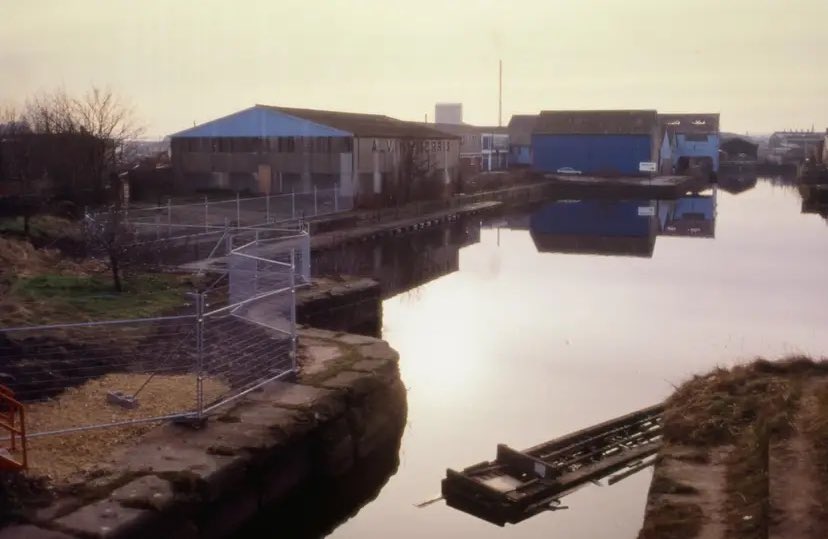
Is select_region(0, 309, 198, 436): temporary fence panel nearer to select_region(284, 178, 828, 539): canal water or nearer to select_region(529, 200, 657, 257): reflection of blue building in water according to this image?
select_region(284, 178, 828, 539): canal water

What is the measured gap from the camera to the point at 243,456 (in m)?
8.30

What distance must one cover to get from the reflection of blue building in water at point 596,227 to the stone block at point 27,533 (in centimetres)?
2776

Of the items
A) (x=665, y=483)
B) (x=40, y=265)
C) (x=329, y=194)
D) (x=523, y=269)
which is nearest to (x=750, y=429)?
(x=665, y=483)

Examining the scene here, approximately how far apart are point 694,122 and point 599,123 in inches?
1444

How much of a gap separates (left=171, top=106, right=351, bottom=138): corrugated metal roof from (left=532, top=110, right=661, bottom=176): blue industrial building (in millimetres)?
32934

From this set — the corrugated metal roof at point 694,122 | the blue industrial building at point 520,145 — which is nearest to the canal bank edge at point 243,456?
the blue industrial building at point 520,145

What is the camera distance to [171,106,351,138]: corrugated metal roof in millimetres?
36312

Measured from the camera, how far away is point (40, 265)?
56.8ft

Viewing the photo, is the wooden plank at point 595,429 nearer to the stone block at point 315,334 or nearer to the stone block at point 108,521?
the stone block at point 315,334

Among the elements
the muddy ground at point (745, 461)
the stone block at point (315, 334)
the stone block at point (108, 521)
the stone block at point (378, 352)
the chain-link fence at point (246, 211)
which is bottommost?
the muddy ground at point (745, 461)

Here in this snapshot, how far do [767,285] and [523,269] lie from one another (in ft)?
24.1

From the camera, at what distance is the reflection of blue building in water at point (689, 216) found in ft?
132

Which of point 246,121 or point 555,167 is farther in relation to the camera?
point 555,167

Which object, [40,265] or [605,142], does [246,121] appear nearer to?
[40,265]
